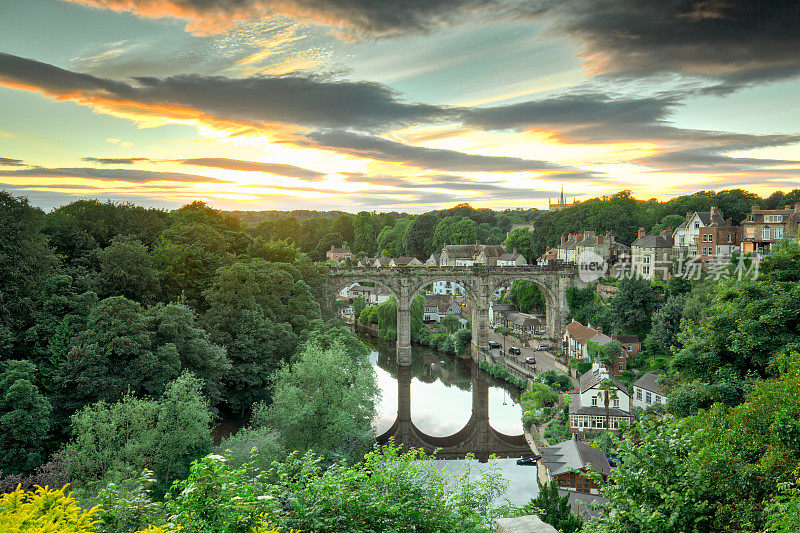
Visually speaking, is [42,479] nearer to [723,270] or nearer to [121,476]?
[121,476]

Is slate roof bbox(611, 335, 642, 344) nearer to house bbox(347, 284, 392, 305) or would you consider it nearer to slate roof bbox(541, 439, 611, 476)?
slate roof bbox(541, 439, 611, 476)

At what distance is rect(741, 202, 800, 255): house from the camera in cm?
3431

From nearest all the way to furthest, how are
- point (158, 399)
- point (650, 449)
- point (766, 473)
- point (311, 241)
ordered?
point (766, 473) < point (650, 449) < point (158, 399) < point (311, 241)

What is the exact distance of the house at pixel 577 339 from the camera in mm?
37812

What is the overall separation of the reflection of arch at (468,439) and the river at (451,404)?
6cm

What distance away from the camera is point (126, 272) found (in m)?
21.1

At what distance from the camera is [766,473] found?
7.45 metres

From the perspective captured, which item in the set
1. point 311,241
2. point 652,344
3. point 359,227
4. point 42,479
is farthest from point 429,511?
point 359,227

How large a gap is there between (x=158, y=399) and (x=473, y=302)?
33.2 m

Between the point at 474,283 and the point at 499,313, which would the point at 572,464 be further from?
the point at 499,313

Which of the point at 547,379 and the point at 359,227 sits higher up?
the point at 359,227

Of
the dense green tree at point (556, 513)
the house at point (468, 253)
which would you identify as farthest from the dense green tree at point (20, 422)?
the house at point (468, 253)

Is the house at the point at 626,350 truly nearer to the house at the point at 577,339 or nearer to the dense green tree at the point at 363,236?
the house at the point at 577,339

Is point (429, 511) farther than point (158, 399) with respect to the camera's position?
No
